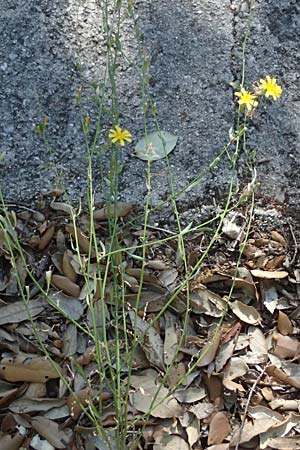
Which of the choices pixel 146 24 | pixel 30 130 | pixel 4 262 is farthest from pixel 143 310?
pixel 146 24

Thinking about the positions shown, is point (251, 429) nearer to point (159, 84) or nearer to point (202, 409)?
point (202, 409)

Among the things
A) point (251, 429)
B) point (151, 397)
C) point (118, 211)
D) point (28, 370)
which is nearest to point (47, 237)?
point (118, 211)

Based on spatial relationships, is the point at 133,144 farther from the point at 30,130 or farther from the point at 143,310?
the point at 143,310

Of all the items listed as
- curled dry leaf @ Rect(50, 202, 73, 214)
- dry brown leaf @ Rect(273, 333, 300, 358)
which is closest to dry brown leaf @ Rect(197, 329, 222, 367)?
dry brown leaf @ Rect(273, 333, 300, 358)

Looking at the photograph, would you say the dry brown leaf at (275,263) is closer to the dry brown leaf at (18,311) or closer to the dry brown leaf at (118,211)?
the dry brown leaf at (118,211)

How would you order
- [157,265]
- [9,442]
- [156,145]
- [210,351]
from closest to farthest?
[9,442]
[210,351]
[157,265]
[156,145]

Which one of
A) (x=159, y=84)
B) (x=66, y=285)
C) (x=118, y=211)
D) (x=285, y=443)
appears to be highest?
(x=159, y=84)
